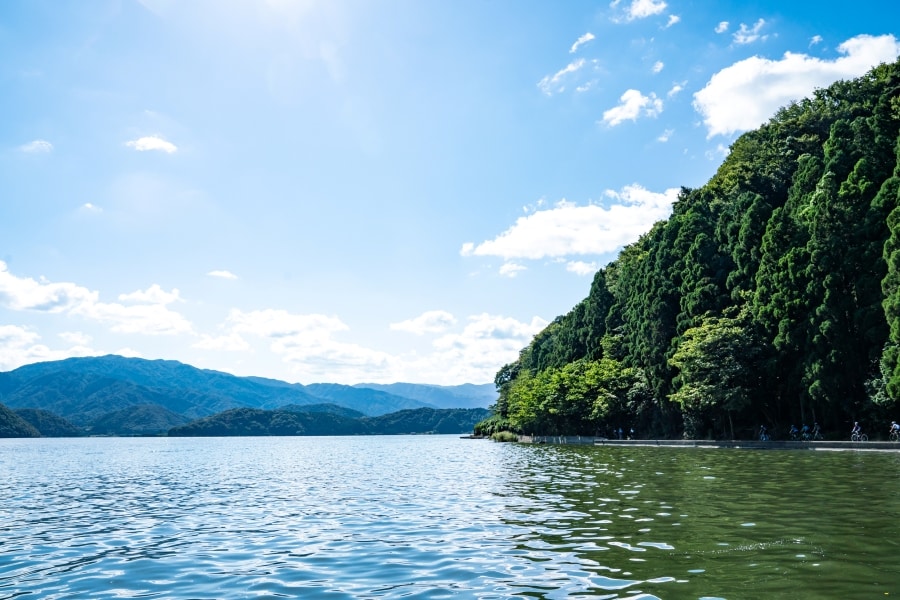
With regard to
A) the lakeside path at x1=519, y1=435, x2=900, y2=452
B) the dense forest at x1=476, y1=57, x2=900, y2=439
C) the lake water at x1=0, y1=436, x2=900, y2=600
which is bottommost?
the lake water at x1=0, y1=436, x2=900, y2=600

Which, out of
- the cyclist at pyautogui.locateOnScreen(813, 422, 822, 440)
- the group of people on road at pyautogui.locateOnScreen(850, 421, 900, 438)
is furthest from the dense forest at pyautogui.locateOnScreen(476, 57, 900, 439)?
the group of people on road at pyautogui.locateOnScreen(850, 421, 900, 438)

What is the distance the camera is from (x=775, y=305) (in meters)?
49.1

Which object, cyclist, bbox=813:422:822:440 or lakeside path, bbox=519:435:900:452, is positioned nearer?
lakeside path, bbox=519:435:900:452

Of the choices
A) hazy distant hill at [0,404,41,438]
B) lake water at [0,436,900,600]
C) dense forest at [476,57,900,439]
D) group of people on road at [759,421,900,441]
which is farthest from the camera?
hazy distant hill at [0,404,41,438]

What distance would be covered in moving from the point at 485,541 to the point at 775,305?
42.9m

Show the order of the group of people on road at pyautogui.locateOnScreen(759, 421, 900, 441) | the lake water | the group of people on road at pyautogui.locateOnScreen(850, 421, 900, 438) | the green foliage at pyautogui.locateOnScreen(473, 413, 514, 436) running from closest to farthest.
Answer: the lake water → the group of people on road at pyautogui.locateOnScreen(850, 421, 900, 438) → the group of people on road at pyautogui.locateOnScreen(759, 421, 900, 441) → the green foliage at pyautogui.locateOnScreen(473, 413, 514, 436)

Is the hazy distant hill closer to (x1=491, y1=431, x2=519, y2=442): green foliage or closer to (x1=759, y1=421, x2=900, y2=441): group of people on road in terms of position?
(x1=491, y1=431, x2=519, y2=442): green foliage

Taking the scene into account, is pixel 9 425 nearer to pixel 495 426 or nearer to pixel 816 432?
pixel 495 426

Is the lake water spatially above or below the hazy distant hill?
below

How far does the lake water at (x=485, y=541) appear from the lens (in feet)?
30.3

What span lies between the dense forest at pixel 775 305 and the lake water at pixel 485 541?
67.9 ft

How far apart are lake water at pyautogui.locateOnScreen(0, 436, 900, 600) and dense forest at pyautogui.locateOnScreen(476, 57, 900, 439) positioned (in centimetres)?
2069

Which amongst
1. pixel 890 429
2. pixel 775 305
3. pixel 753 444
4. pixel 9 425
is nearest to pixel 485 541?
pixel 890 429

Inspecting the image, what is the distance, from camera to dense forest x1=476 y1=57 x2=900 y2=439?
42.7 meters
